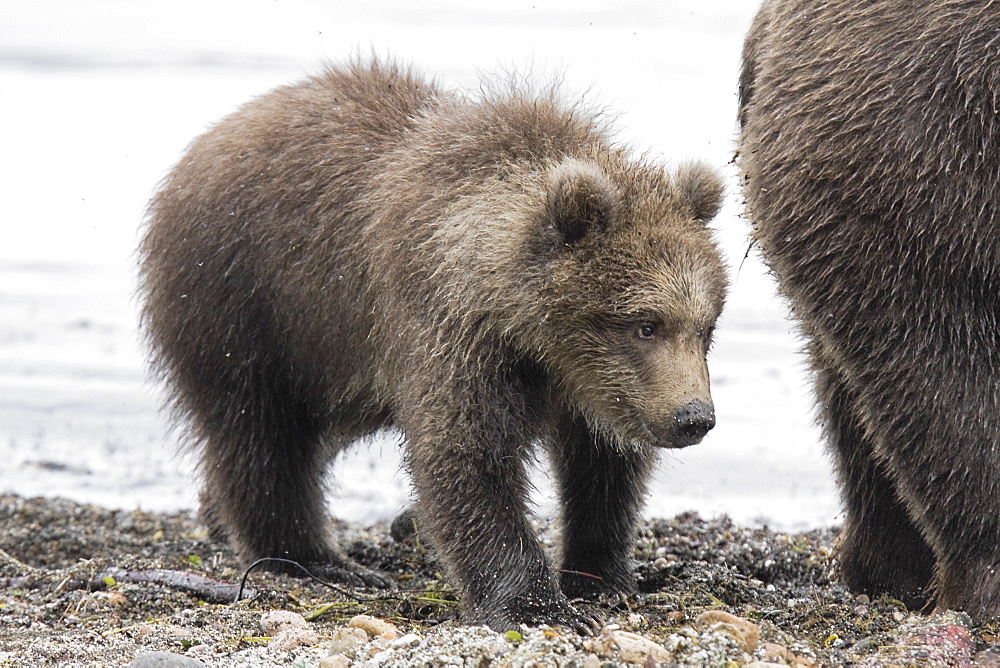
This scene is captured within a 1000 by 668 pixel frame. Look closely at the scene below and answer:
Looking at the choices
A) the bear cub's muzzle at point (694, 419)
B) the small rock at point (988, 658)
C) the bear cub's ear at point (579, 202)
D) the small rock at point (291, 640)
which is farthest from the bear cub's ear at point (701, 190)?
the small rock at point (291, 640)

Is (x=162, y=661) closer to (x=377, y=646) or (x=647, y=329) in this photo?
(x=377, y=646)

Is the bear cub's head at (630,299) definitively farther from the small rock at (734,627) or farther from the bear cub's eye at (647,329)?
the small rock at (734,627)

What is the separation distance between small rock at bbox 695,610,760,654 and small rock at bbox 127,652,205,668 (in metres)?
1.92

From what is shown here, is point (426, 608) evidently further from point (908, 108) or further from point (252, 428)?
point (908, 108)

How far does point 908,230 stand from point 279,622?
3.05 m

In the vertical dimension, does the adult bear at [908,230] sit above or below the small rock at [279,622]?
above

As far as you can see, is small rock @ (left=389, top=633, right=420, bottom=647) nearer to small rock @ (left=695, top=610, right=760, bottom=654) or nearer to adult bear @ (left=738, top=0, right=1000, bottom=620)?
small rock @ (left=695, top=610, right=760, bottom=654)

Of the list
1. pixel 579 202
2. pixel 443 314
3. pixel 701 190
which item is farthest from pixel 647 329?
pixel 443 314

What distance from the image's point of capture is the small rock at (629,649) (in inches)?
189

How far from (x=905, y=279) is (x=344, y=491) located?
5.62 meters

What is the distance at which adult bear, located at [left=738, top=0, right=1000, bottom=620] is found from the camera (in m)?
5.39

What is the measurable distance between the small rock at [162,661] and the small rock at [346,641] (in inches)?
22.2

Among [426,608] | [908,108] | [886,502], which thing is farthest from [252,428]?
[908,108]

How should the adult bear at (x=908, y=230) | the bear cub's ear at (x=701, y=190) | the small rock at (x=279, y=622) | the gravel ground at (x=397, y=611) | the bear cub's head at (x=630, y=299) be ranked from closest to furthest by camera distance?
the gravel ground at (x=397, y=611) < the adult bear at (x=908, y=230) < the bear cub's head at (x=630, y=299) < the small rock at (x=279, y=622) < the bear cub's ear at (x=701, y=190)
